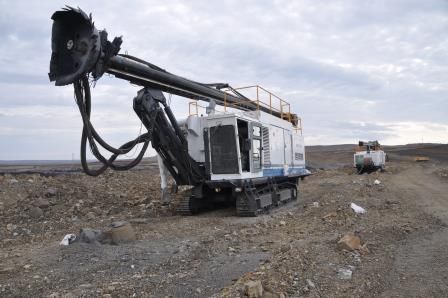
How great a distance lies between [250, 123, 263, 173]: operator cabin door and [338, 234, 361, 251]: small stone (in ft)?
16.9

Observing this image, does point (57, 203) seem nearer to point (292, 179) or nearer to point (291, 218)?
point (291, 218)

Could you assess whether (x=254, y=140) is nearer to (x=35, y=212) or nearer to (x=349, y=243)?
(x=349, y=243)

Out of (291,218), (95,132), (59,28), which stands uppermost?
(59,28)

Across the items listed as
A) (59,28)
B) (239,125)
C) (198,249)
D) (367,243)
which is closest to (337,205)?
(239,125)

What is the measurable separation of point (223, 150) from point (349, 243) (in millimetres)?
5314

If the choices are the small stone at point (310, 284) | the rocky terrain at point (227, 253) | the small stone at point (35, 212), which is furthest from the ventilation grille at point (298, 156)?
the small stone at point (310, 284)

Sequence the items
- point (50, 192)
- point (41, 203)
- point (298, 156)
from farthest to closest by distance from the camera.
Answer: point (298, 156), point (50, 192), point (41, 203)

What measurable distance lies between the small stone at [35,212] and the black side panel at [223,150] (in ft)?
15.9

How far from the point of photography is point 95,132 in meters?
7.92

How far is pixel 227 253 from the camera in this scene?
808 centimetres

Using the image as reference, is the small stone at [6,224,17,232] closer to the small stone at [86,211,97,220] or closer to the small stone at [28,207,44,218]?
the small stone at [28,207,44,218]

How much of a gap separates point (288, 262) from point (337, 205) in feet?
24.6

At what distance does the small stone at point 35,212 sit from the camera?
Answer: 1293cm

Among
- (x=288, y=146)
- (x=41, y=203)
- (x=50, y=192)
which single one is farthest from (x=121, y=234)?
(x=288, y=146)
